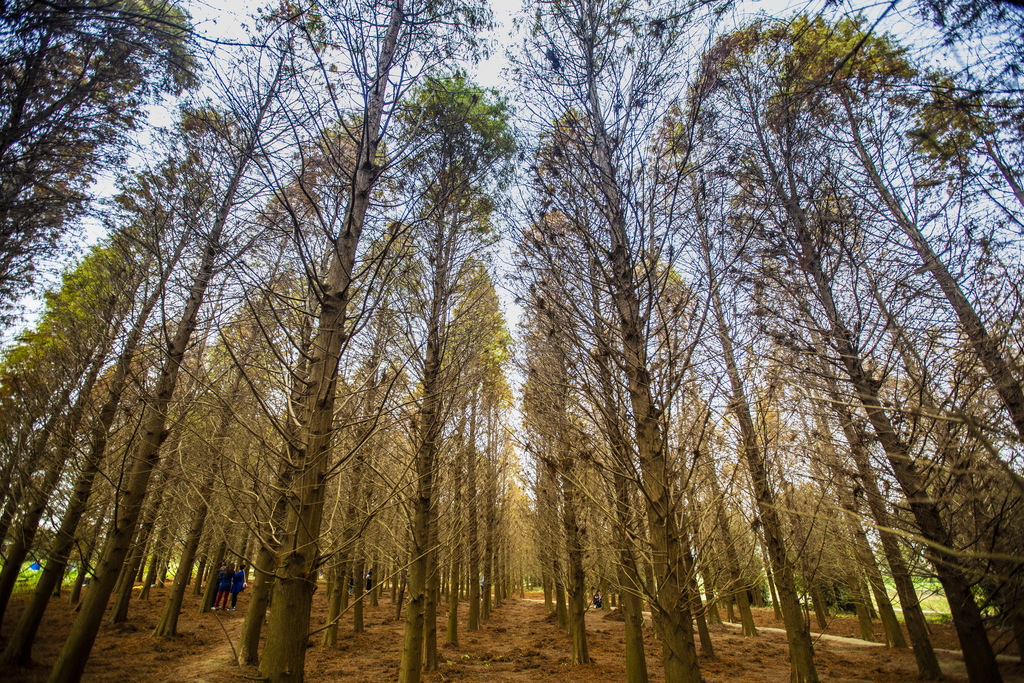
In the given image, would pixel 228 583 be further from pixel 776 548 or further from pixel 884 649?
pixel 884 649

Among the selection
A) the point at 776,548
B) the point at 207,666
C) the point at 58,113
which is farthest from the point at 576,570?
the point at 58,113

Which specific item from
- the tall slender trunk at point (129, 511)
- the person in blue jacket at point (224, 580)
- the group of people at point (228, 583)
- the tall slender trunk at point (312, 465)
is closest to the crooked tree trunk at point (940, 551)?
the tall slender trunk at point (312, 465)

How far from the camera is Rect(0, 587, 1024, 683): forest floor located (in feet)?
24.6

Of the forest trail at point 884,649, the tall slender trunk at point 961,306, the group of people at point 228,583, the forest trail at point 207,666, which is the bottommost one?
the forest trail at point 884,649

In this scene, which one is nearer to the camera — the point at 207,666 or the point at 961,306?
the point at 961,306

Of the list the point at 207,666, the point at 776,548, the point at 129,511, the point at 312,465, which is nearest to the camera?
the point at 312,465

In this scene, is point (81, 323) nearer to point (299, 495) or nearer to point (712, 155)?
point (299, 495)

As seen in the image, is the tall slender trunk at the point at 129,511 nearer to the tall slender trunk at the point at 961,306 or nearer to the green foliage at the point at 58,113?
the green foliage at the point at 58,113

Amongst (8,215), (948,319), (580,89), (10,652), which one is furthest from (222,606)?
(948,319)

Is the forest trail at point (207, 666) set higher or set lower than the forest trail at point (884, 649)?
higher

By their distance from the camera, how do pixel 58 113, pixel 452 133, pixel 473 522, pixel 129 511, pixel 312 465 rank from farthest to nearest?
pixel 473 522 < pixel 129 511 < pixel 58 113 < pixel 452 133 < pixel 312 465

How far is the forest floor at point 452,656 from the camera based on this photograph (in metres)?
7.50

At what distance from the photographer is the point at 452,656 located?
32.9ft

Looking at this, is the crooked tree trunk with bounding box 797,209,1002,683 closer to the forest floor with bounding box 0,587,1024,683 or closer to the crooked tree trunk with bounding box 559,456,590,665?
the forest floor with bounding box 0,587,1024,683
